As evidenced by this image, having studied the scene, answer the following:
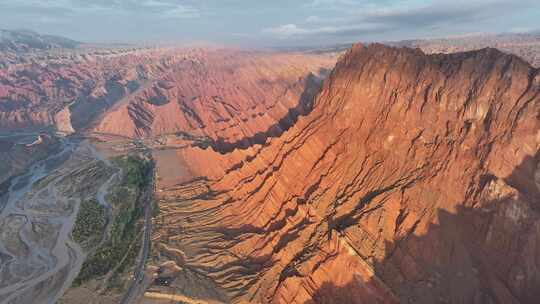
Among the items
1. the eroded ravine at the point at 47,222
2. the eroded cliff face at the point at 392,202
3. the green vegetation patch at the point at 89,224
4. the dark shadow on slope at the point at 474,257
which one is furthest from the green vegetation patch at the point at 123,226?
the dark shadow on slope at the point at 474,257

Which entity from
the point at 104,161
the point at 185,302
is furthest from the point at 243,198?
the point at 104,161

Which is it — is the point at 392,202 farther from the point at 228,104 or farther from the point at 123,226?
the point at 228,104

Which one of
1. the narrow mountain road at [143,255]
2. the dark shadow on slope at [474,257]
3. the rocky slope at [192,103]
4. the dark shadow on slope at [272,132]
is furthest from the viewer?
the rocky slope at [192,103]

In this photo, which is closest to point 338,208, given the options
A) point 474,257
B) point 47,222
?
point 474,257

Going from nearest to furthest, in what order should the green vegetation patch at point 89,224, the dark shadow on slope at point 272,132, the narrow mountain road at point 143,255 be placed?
1. the narrow mountain road at point 143,255
2. the green vegetation patch at point 89,224
3. the dark shadow on slope at point 272,132

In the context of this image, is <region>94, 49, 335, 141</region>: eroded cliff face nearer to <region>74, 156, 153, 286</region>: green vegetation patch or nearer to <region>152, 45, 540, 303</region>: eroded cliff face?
<region>74, 156, 153, 286</region>: green vegetation patch

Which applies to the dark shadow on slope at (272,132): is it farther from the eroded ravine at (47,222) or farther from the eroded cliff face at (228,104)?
the eroded ravine at (47,222)

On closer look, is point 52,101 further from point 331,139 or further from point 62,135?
point 331,139

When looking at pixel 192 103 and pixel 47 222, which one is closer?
pixel 47 222
